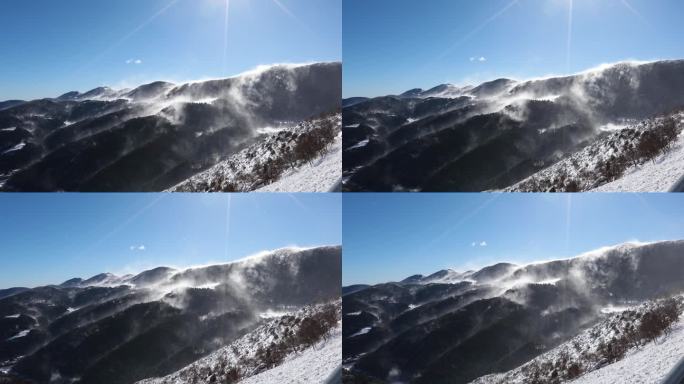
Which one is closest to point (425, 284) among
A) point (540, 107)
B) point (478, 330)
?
point (478, 330)

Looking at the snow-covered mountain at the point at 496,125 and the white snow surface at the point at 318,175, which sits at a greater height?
the snow-covered mountain at the point at 496,125

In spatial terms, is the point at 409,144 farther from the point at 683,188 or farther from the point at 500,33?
the point at 683,188

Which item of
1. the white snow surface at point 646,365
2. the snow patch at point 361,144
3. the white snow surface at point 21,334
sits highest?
the snow patch at point 361,144

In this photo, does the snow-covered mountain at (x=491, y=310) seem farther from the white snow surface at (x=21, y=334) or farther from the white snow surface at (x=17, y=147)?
the white snow surface at (x=17, y=147)

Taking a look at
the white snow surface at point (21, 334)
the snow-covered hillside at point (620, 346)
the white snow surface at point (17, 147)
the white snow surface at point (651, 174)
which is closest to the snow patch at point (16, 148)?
the white snow surface at point (17, 147)

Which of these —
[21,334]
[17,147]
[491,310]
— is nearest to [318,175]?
[491,310]

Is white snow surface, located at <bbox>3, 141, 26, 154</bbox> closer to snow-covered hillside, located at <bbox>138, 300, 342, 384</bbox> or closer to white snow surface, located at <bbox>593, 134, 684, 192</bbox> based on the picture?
snow-covered hillside, located at <bbox>138, 300, 342, 384</bbox>

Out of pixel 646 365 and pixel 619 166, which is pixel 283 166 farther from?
pixel 646 365
